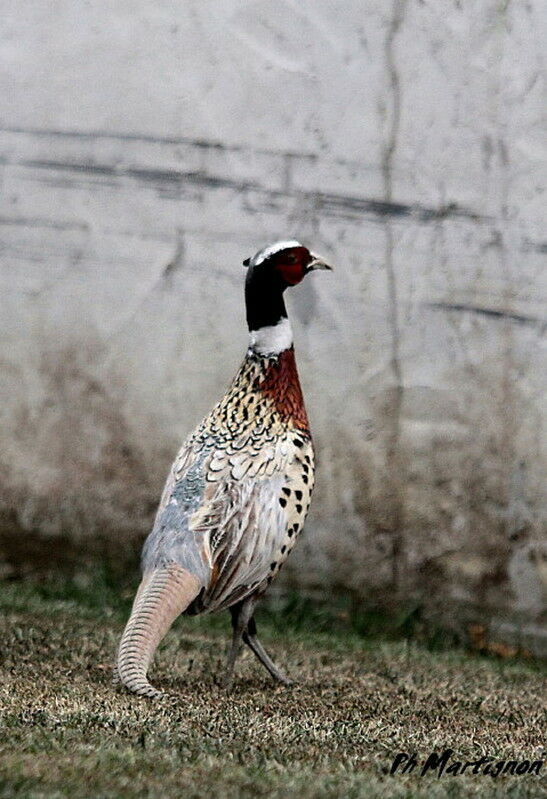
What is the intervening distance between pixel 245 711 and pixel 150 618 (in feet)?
1.37

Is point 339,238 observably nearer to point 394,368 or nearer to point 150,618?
point 394,368

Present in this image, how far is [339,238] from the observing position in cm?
726

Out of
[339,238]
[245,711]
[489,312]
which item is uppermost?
[339,238]

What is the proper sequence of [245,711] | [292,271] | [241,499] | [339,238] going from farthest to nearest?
[339,238]
[292,271]
[241,499]
[245,711]

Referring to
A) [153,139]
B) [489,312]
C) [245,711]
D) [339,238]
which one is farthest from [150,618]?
[153,139]

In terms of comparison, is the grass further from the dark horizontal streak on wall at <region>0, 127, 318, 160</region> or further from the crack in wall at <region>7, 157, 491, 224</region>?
the dark horizontal streak on wall at <region>0, 127, 318, 160</region>

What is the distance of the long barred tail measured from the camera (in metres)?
4.84

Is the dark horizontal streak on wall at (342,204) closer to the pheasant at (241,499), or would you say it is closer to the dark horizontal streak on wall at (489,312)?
the dark horizontal streak on wall at (489,312)

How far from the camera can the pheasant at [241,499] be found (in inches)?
198

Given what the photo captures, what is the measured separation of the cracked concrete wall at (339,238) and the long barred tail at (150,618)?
2283 mm

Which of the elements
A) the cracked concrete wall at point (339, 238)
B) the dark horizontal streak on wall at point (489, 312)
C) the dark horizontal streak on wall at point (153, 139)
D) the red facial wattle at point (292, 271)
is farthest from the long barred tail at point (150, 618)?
the dark horizontal streak on wall at point (153, 139)

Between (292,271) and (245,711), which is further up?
(292,271)

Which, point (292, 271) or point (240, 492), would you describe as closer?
point (240, 492)

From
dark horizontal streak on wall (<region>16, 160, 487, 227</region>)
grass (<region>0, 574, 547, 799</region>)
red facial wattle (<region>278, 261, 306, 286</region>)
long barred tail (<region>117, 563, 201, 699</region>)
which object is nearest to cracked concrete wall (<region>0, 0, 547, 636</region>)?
dark horizontal streak on wall (<region>16, 160, 487, 227</region>)
